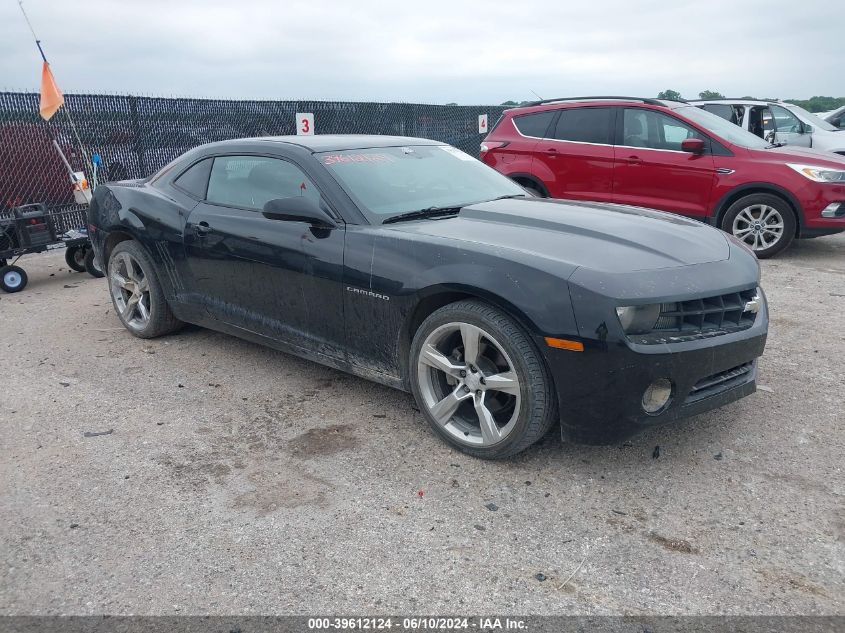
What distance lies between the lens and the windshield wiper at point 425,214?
383 centimetres

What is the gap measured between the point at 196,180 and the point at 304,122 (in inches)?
373

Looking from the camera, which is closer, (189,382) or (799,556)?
(799,556)

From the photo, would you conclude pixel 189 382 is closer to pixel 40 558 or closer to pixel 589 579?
pixel 40 558

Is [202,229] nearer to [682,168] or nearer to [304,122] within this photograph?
[682,168]

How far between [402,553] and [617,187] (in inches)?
260

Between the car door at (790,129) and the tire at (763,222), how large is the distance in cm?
465

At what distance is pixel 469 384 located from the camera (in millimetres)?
3320

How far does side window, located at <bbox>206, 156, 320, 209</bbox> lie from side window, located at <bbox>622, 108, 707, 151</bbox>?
5.33 metres

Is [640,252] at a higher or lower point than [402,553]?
higher

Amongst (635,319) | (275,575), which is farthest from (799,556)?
(275,575)

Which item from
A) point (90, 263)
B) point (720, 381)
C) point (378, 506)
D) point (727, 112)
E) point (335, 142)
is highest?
point (727, 112)

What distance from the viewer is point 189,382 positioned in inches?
177

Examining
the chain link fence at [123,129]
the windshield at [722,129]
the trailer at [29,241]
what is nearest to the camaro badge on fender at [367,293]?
the trailer at [29,241]

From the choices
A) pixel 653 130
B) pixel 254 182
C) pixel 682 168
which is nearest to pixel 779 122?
pixel 653 130
